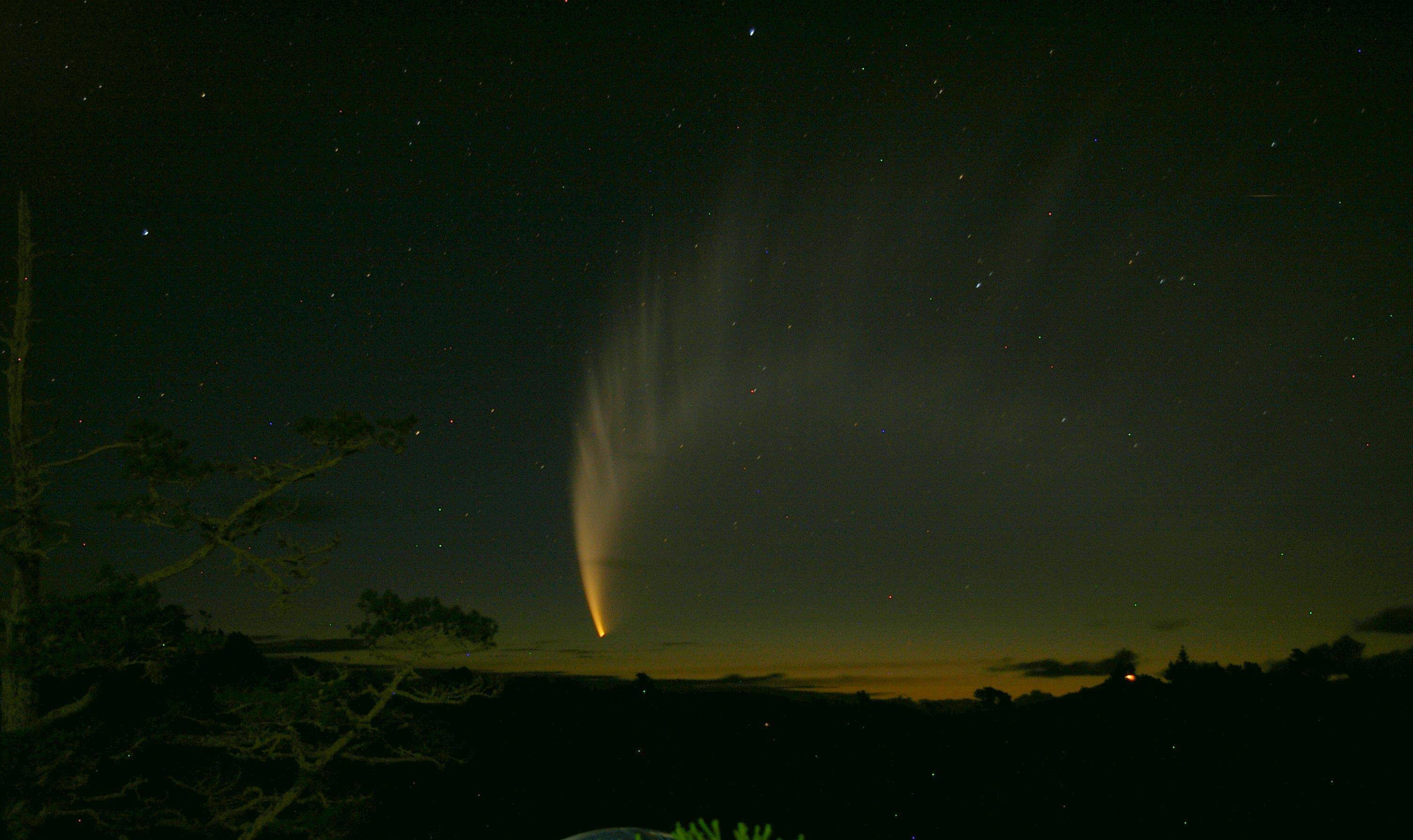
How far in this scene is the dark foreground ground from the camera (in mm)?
25844

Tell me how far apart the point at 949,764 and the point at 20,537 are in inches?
1138

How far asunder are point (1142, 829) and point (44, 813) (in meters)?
30.2

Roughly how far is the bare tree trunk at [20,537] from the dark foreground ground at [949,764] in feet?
53.7

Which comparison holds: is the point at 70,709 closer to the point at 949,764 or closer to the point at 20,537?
the point at 20,537

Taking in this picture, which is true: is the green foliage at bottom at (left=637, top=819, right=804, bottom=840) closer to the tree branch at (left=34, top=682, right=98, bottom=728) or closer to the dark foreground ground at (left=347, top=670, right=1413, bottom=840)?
the tree branch at (left=34, top=682, right=98, bottom=728)

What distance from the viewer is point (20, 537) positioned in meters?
8.31

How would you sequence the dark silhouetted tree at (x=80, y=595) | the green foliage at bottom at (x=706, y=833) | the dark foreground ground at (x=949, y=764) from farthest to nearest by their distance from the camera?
the dark foreground ground at (x=949, y=764) → the dark silhouetted tree at (x=80, y=595) → the green foliage at bottom at (x=706, y=833)

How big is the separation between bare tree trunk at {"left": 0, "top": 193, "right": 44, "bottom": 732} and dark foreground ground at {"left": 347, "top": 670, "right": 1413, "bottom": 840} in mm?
16361

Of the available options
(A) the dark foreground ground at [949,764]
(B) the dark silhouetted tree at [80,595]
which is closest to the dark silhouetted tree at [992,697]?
(A) the dark foreground ground at [949,764]

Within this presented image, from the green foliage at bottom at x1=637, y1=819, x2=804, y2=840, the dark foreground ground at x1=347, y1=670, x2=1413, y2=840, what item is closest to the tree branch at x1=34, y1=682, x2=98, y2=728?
the green foliage at bottom at x1=637, y1=819, x2=804, y2=840

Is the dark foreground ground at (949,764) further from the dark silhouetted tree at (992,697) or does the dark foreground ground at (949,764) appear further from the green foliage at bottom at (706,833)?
the green foliage at bottom at (706,833)

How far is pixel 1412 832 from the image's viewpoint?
27.9 meters

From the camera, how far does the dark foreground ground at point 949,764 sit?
25844mm

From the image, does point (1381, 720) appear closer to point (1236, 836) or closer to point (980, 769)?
point (1236, 836)
